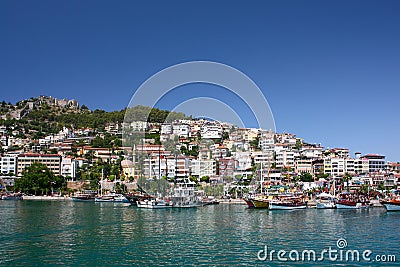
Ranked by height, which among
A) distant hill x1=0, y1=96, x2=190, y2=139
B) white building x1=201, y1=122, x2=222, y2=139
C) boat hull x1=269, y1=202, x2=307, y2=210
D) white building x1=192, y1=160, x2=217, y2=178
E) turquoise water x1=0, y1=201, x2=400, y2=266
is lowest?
boat hull x1=269, y1=202, x2=307, y2=210

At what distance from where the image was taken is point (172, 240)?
1277 centimetres

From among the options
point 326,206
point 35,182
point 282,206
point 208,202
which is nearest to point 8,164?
point 35,182

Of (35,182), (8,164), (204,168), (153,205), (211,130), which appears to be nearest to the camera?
(153,205)

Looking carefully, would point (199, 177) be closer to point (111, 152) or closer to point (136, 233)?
point (111, 152)

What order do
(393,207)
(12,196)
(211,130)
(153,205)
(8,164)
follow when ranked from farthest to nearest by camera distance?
(211,130)
(8,164)
(12,196)
(153,205)
(393,207)

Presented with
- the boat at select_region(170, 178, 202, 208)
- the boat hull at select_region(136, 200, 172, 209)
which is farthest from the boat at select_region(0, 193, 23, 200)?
the boat at select_region(170, 178, 202, 208)

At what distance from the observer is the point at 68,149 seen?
55.1 meters

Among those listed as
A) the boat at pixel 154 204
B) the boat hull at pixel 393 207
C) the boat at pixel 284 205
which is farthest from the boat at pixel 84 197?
the boat hull at pixel 393 207

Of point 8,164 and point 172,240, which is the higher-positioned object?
point 8,164

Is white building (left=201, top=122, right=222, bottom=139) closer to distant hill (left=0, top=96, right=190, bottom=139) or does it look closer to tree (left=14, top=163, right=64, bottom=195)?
distant hill (left=0, top=96, right=190, bottom=139)

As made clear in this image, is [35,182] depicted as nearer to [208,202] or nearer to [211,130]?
[208,202]

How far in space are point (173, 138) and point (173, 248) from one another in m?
33.5

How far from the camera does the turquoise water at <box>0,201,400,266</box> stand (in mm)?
9922

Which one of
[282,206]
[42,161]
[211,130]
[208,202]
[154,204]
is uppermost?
[211,130]
